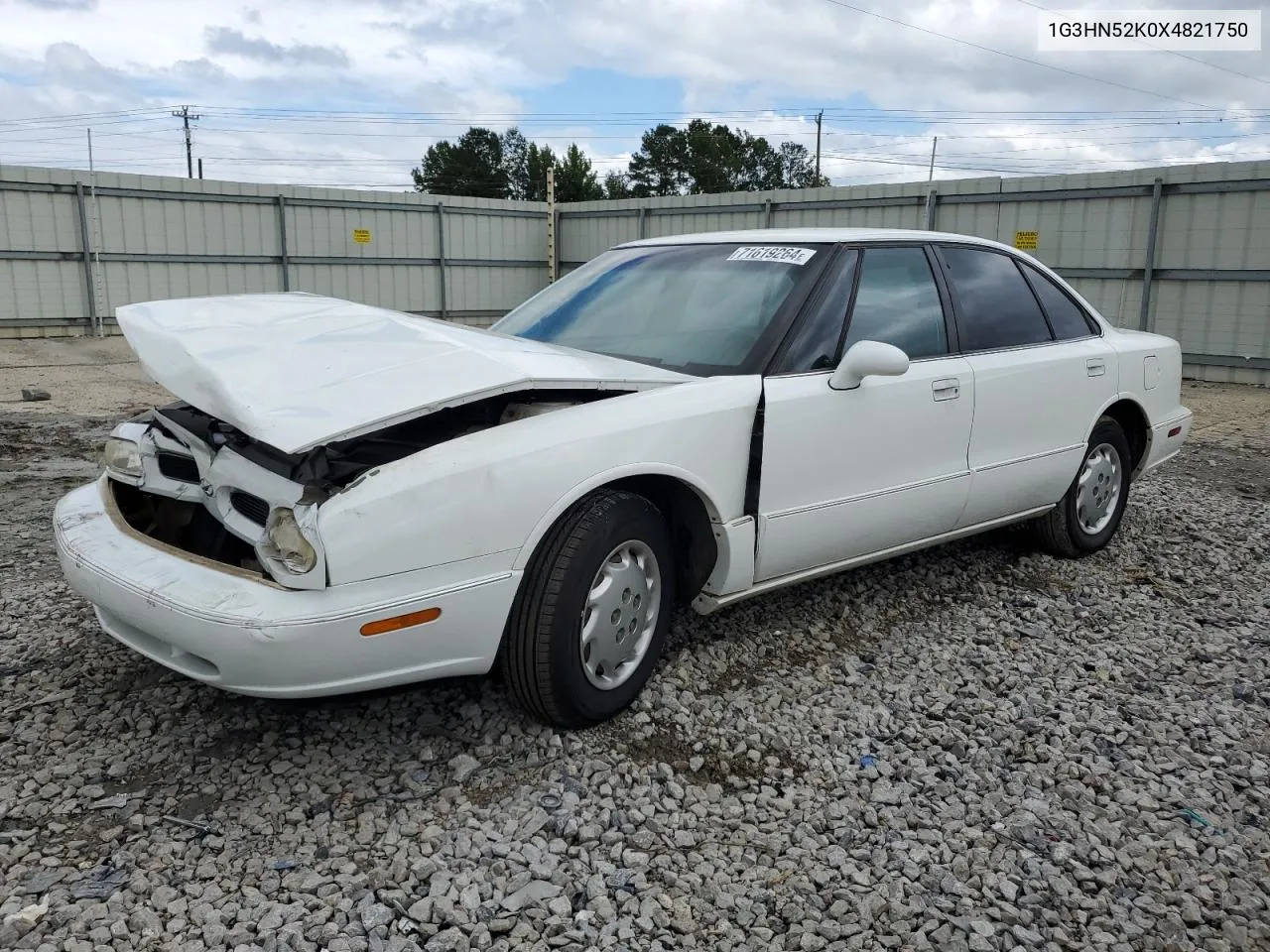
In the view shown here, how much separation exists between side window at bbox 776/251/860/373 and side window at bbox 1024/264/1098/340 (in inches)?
54.1

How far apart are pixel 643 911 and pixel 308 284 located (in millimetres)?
17522

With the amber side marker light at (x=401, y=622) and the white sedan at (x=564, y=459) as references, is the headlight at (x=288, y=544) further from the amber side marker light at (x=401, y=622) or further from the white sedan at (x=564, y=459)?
the amber side marker light at (x=401, y=622)

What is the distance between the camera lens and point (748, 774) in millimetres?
A: 2977

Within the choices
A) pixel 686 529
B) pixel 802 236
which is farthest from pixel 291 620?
pixel 802 236

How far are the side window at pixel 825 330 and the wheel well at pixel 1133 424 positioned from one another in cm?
199

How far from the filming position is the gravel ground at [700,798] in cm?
232

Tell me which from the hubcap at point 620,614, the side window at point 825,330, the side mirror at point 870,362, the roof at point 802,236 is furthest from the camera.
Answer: the roof at point 802,236

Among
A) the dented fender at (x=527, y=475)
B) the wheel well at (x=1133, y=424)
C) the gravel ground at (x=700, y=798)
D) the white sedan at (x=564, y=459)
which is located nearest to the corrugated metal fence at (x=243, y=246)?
the gravel ground at (x=700, y=798)

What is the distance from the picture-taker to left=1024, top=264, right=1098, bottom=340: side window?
4.72 m

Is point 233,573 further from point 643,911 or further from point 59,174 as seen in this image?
point 59,174

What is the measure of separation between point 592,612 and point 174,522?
151cm

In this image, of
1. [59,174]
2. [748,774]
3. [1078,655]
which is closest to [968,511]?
[1078,655]

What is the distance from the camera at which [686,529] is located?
338 cm

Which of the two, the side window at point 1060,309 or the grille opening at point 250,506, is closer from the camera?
the grille opening at point 250,506
